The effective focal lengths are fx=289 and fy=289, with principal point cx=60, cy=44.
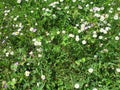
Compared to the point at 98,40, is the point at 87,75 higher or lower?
lower

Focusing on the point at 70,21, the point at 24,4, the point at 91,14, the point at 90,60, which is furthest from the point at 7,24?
the point at 90,60

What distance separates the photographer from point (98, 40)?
13.1ft

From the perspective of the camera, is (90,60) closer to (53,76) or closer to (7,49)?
(53,76)

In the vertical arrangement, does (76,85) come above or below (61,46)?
below

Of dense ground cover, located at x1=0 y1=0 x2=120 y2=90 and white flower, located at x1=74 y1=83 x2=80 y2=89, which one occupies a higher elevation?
dense ground cover, located at x1=0 y1=0 x2=120 y2=90

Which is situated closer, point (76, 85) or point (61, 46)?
point (76, 85)

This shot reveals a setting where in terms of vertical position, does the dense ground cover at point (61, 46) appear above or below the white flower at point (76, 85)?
above

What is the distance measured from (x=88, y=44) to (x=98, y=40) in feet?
0.50

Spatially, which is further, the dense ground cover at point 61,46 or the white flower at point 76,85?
the dense ground cover at point 61,46

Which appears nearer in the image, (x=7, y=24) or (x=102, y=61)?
(x=102, y=61)

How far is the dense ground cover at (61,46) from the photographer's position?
12.0 ft

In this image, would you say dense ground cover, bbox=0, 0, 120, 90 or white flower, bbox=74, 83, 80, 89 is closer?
Answer: white flower, bbox=74, 83, 80, 89

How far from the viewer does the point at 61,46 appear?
4.09m

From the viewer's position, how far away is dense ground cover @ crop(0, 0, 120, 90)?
366 centimetres
